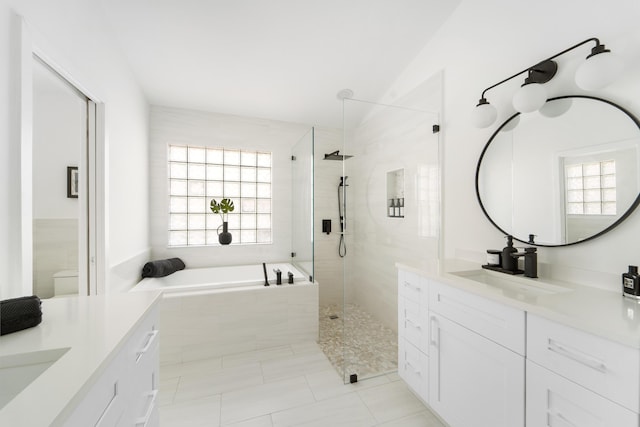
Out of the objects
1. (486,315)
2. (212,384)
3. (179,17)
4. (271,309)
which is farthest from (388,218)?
(179,17)

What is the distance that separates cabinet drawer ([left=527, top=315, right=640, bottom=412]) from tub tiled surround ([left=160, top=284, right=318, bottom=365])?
194cm

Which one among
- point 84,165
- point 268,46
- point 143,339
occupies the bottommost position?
point 143,339

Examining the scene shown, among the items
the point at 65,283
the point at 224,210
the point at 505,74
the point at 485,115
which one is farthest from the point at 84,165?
the point at 505,74

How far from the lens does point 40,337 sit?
0.84 m

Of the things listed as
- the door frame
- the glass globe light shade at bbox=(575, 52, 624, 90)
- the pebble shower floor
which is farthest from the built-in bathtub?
the glass globe light shade at bbox=(575, 52, 624, 90)

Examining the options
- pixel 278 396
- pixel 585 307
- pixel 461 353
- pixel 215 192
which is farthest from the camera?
pixel 215 192

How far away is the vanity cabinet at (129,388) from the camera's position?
0.67 metres

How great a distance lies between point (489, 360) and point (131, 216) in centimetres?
300

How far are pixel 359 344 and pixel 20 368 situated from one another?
229 cm

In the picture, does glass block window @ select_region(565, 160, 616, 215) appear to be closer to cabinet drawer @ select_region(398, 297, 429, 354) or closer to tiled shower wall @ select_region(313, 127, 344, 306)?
cabinet drawer @ select_region(398, 297, 429, 354)

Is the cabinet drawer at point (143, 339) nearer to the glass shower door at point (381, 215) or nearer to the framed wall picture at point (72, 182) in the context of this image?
the framed wall picture at point (72, 182)

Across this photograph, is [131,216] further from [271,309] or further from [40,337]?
[40,337]

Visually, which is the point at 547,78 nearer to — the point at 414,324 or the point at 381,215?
the point at 381,215

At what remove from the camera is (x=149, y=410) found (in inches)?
43.1
